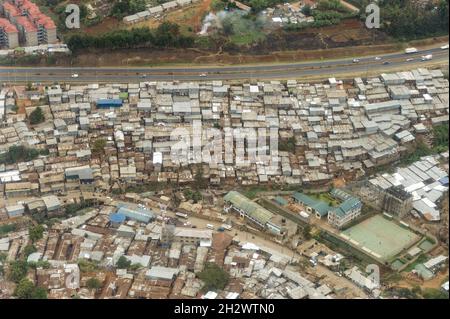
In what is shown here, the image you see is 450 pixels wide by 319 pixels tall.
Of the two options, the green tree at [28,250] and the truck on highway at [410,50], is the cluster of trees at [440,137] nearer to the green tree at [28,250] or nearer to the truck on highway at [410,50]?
the truck on highway at [410,50]

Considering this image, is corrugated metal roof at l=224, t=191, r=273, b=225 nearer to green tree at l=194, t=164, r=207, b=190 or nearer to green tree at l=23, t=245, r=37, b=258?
green tree at l=194, t=164, r=207, b=190

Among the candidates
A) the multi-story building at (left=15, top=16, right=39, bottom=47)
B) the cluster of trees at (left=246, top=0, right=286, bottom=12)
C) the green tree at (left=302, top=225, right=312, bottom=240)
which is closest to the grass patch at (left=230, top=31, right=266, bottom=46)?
the cluster of trees at (left=246, top=0, right=286, bottom=12)

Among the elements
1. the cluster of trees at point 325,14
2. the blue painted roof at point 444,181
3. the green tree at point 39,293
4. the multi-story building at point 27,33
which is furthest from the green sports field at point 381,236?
the multi-story building at point 27,33

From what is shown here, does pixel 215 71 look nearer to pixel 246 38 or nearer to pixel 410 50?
pixel 246 38

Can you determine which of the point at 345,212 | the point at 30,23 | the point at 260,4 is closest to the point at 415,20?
the point at 260,4

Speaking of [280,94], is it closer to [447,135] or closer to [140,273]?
[447,135]

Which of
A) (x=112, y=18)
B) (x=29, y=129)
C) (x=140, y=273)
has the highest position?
(x=112, y=18)
